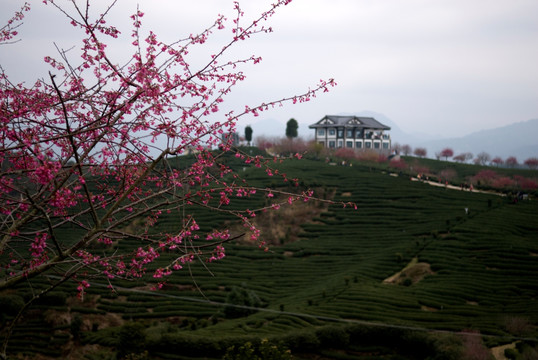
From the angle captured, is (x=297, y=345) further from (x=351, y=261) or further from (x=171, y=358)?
(x=351, y=261)

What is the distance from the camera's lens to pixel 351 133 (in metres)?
80.0

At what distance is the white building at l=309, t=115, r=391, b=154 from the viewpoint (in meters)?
79.0

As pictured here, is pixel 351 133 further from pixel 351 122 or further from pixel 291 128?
pixel 291 128

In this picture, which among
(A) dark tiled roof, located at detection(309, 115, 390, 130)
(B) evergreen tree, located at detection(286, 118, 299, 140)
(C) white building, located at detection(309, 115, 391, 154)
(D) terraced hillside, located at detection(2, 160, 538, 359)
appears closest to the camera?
(D) terraced hillside, located at detection(2, 160, 538, 359)

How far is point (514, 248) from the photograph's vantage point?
33.6 m

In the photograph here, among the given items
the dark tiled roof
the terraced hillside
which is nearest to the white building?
the dark tiled roof

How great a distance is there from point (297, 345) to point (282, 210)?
27.7m

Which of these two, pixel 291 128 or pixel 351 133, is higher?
pixel 291 128

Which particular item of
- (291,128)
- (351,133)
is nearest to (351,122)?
(351,133)

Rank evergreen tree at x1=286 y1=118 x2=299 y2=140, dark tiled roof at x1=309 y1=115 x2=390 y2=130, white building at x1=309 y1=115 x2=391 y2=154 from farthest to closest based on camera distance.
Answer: evergreen tree at x1=286 y1=118 x2=299 y2=140 < white building at x1=309 y1=115 x2=391 y2=154 < dark tiled roof at x1=309 y1=115 x2=390 y2=130

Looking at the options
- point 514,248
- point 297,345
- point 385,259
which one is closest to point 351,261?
point 385,259

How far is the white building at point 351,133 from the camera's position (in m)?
79.0

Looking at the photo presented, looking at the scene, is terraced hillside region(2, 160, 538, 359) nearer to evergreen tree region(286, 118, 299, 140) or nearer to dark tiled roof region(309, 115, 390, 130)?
dark tiled roof region(309, 115, 390, 130)

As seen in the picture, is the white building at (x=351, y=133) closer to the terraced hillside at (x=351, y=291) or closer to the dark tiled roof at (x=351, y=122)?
the dark tiled roof at (x=351, y=122)
